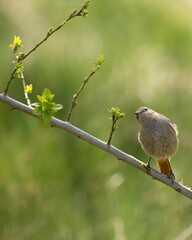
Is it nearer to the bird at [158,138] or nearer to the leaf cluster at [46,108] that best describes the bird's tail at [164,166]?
the bird at [158,138]

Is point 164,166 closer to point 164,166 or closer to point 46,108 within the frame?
point 164,166

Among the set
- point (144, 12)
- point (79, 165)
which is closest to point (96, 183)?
point (79, 165)

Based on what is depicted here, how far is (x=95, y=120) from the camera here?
5.64 m

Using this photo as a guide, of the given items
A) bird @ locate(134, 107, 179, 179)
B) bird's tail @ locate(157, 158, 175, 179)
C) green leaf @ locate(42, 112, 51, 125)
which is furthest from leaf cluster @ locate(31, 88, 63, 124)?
bird's tail @ locate(157, 158, 175, 179)

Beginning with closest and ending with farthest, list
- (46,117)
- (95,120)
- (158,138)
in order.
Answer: (46,117), (158,138), (95,120)

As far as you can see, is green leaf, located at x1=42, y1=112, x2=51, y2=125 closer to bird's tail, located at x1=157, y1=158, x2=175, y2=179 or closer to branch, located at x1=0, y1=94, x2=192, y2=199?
branch, located at x1=0, y1=94, x2=192, y2=199

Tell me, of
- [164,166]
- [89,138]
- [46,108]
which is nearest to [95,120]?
[164,166]

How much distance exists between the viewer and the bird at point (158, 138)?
3.23m

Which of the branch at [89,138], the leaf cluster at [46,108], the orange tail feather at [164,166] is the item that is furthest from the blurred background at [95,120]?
the leaf cluster at [46,108]

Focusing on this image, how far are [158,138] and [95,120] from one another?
2.39m

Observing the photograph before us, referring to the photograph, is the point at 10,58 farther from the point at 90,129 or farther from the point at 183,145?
the point at 183,145

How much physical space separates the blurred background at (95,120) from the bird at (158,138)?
1.18 meters

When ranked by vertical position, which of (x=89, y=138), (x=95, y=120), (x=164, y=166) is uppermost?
(x=89, y=138)

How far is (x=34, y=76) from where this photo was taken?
598 cm
